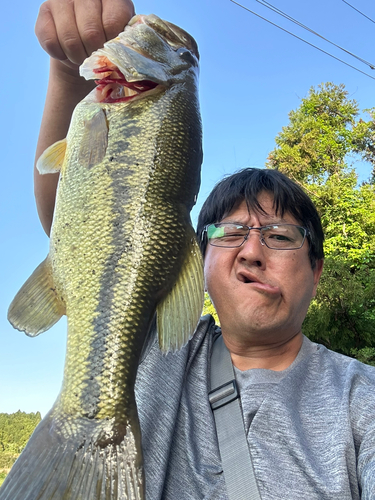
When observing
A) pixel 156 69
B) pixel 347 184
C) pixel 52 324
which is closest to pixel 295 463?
pixel 52 324

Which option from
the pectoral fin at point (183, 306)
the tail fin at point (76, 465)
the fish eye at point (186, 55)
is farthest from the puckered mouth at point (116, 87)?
the tail fin at point (76, 465)

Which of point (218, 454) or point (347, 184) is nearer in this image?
point (218, 454)

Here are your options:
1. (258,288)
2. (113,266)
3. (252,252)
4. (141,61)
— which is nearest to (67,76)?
(141,61)

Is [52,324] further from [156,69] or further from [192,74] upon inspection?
[192,74]

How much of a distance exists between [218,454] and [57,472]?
646mm

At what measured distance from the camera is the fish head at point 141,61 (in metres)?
1.27

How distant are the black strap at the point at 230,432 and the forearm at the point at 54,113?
97 centimetres

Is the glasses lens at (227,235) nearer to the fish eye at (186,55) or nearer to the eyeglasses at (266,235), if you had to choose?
the eyeglasses at (266,235)

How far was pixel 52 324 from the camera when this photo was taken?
1165 millimetres

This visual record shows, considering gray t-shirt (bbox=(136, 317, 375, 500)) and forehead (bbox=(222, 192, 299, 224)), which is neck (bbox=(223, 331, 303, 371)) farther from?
forehead (bbox=(222, 192, 299, 224))

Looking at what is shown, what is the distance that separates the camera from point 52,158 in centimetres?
134

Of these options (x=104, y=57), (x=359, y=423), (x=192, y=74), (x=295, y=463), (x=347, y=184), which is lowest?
(x=295, y=463)

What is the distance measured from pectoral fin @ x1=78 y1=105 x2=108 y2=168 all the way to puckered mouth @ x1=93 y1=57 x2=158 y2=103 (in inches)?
5.8

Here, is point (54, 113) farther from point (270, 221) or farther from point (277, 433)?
point (277, 433)
